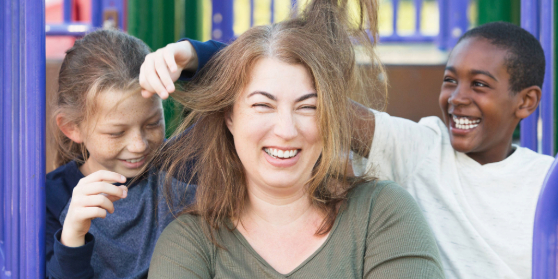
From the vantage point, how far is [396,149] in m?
1.90

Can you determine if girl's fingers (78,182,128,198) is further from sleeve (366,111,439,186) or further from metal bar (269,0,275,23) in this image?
metal bar (269,0,275,23)

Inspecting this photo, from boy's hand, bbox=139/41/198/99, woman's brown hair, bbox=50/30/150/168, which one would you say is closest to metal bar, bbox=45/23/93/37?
woman's brown hair, bbox=50/30/150/168

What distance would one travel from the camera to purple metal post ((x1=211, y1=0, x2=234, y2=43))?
3744 millimetres

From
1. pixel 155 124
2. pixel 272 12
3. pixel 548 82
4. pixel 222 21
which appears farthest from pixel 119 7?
pixel 548 82

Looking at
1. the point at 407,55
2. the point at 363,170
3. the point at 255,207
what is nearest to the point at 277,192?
the point at 255,207

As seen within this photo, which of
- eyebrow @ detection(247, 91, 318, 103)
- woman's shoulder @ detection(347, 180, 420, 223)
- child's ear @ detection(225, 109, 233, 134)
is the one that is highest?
eyebrow @ detection(247, 91, 318, 103)

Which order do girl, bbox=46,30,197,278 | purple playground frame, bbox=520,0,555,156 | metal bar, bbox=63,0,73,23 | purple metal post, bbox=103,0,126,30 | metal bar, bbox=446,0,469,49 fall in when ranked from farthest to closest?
metal bar, bbox=446,0,469,49, metal bar, bbox=63,0,73,23, purple metal post, bbox=103,0,126,30, purple playground frame, bbox=520,0,555,156, girl, bbox=46,30,197,278

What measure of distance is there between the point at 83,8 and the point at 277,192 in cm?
337

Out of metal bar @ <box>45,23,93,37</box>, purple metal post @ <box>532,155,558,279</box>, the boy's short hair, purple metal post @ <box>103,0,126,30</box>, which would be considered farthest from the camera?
metal bar @ <box>45,23,93,37</box>

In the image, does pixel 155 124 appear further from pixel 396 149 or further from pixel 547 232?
pixel 547 232

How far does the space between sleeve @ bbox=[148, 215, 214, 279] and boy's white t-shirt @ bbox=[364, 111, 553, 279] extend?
1.96ft

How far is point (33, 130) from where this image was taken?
4.59 ft

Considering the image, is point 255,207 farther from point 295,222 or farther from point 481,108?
point 481,108

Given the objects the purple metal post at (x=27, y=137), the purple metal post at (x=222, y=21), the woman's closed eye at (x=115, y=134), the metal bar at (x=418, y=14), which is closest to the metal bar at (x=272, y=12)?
the purple metal post at (x=222, y=21)
